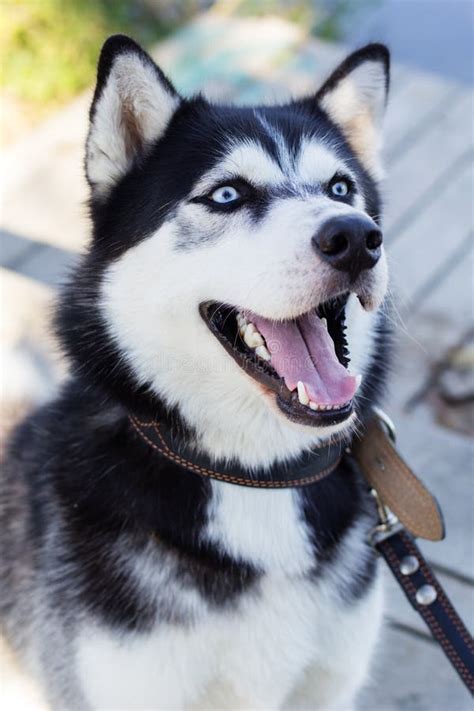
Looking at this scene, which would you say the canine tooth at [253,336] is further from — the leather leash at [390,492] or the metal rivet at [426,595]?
the metal rivet at [426,595]

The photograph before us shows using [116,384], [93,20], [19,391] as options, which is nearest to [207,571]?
[116,384]

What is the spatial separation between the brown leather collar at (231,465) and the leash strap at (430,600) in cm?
29

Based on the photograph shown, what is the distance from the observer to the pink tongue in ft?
5.72

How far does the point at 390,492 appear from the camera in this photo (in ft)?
6.79

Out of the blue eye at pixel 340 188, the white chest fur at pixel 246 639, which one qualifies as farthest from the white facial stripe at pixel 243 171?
the white chest fur at pixel 246 639

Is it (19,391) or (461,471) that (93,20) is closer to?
(19,391)

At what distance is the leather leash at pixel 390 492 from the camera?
74.4 inches

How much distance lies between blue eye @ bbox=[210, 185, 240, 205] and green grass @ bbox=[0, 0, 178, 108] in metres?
4.16

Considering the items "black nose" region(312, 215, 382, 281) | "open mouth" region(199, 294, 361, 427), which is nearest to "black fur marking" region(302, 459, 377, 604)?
"open mouth" region(199, 294, 361, 427)

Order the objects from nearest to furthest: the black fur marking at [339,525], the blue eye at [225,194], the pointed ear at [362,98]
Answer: the blue eye at [225,194]
the black fur marking at [339,525]
the pointed ear at [362,98]

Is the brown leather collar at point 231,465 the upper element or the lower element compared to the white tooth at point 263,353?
lower

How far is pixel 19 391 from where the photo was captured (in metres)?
2.80

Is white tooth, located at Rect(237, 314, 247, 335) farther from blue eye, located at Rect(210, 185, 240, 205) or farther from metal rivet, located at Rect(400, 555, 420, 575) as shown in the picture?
metal rivet, located at Rect(400, 555, 420, 575)

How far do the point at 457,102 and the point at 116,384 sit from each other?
3.97 meters
